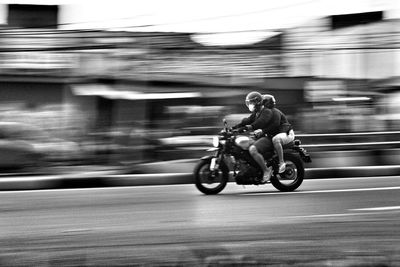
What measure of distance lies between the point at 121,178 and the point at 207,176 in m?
2.62

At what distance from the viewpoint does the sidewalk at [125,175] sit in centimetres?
1110

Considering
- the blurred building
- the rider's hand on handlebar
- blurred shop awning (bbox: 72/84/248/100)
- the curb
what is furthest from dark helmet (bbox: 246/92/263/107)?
blurred shop awning (bbox: 72/84/248/100)

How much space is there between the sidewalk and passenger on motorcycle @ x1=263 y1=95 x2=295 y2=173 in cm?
265

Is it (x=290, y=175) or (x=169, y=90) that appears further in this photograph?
(x=169, y=90)

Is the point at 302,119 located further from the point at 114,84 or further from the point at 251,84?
the point at 114,84

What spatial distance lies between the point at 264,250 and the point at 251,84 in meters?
16.1

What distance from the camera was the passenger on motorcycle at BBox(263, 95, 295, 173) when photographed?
9.29 meters

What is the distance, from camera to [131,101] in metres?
20.4

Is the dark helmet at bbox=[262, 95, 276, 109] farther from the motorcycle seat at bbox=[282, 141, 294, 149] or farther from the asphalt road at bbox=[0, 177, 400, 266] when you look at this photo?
the asphalt road at bbox=[0, 177, 400, 266]

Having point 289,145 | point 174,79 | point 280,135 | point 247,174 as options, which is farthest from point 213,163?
point 174,79

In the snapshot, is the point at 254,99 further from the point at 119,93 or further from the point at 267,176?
the point at 119,93

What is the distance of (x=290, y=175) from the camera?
31.3ft

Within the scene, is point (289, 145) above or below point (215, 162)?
above

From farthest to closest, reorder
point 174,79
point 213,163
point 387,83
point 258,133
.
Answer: point 387,83 → point 174,79 → point 258,133 → point 213,163
